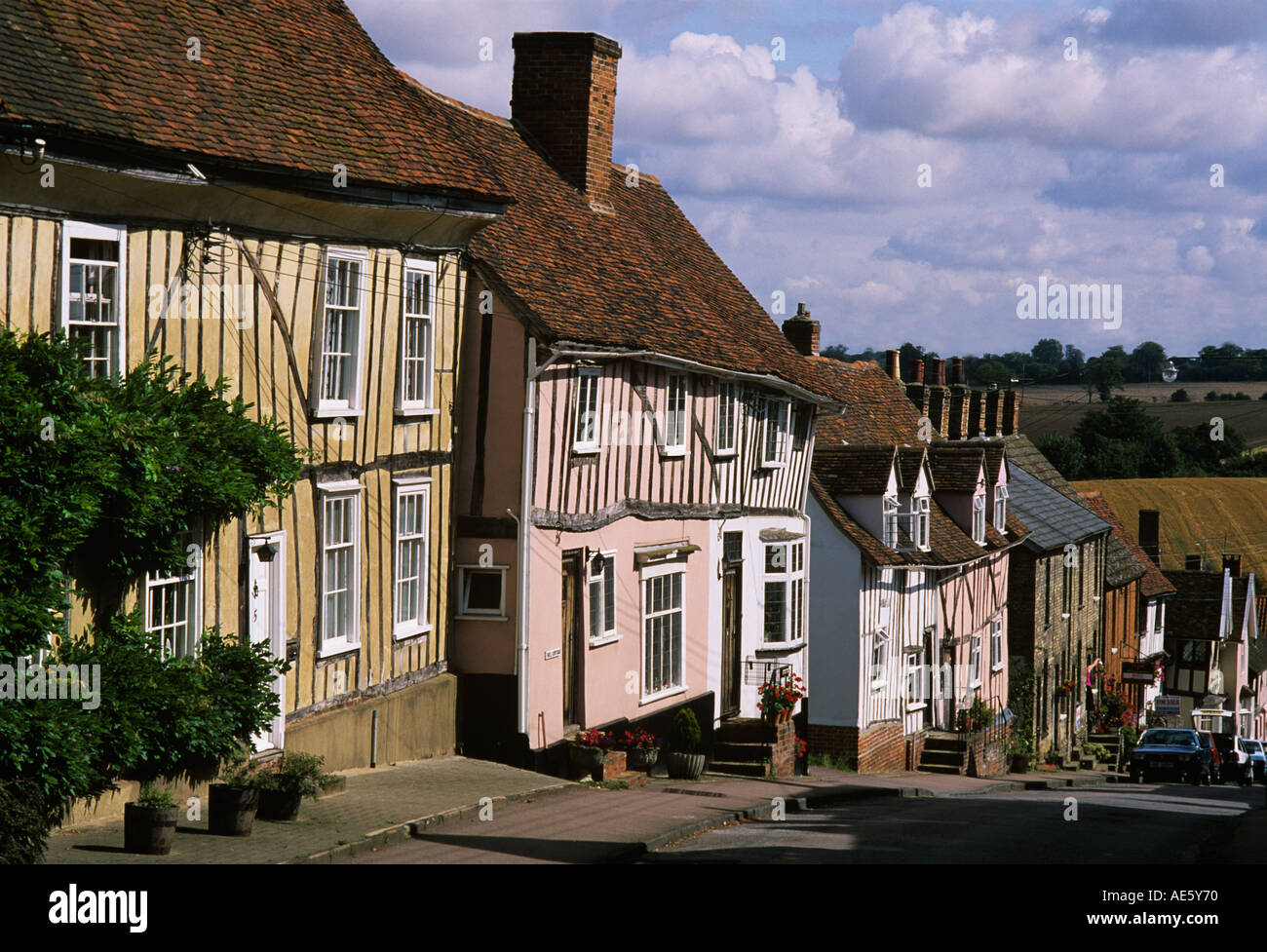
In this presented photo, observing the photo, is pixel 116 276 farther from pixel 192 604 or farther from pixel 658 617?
pixel 658 617

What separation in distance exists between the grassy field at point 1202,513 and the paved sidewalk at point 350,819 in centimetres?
7026

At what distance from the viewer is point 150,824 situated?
1259 centimetres

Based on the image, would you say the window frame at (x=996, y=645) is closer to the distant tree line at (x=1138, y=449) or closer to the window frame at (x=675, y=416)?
the window frame at (x=675, y=416)

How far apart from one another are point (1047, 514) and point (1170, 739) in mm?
11190

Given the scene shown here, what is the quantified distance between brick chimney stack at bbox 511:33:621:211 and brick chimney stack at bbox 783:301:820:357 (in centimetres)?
1260

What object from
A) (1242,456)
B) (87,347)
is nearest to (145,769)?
(87,347)

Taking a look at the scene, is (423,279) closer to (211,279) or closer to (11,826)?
(211,279)

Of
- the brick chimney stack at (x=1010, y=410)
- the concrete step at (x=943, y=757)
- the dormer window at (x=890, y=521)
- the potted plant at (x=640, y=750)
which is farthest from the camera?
the brick chimney stack at (x=1010, y=410)

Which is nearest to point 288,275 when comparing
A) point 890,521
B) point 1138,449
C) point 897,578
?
point 890,521

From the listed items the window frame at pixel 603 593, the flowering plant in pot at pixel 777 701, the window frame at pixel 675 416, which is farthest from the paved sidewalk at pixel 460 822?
the window frame at pixel 675 416

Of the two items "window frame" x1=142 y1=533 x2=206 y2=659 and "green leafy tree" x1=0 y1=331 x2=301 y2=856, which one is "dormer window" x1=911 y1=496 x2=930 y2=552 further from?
"window frame" x1=142 y1=533 x2=206 y2=659

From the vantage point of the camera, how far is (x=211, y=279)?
50.0ft

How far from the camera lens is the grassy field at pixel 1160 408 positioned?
381ft
